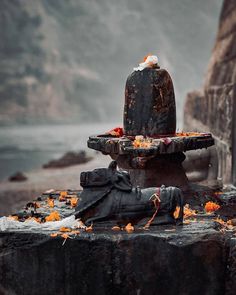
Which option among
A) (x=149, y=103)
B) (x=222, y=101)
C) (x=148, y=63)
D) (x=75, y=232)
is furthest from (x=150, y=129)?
(x=222, y=101)

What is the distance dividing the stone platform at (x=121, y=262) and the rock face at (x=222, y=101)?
15.4 feet

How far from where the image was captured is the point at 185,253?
4402 mm

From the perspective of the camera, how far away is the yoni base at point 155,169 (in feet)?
20.2

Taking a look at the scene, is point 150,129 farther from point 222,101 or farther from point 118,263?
point 222,101

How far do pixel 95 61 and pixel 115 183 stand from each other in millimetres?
94848

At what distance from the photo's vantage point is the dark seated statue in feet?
15.8

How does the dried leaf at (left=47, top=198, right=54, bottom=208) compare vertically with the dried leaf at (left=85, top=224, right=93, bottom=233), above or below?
above

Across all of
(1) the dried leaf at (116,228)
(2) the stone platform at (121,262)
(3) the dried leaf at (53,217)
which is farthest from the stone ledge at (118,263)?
(3) the dried leaf at (53,217)

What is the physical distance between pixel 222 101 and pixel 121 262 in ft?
20.7

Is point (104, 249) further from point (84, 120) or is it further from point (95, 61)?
point (95, 61)

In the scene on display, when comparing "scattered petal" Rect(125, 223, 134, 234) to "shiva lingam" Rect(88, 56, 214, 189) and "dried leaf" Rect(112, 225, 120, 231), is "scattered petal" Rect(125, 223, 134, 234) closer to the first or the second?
"dried leaf" Rect(112, 225, 120, 231)

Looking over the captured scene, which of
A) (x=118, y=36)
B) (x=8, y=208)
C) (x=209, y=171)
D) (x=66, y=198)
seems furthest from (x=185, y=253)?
(x=118, y=36)

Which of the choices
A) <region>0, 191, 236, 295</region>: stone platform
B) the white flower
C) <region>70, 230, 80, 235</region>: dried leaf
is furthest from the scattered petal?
the white flower

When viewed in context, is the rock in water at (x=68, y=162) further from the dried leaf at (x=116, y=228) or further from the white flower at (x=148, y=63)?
the dried leaf at (x=116, y=228)
